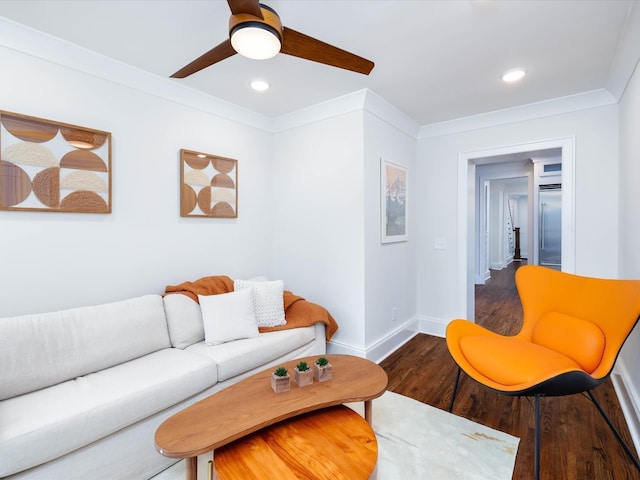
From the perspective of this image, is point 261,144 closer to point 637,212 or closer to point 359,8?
point 359,8

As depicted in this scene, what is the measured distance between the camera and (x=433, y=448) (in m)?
1.91

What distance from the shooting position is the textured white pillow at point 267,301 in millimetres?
2725

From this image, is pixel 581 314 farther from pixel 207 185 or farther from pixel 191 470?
pixel 207 185

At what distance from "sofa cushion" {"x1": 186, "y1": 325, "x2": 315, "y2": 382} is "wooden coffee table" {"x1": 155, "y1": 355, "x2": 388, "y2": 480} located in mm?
345

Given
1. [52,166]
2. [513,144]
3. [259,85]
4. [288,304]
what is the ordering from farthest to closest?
[513,144]
[288,304]
[259,85]
[52,166]

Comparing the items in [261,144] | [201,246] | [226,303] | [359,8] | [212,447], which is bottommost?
[212,447]

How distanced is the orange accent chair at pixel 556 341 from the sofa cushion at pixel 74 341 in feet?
6.85

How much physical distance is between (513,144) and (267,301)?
2940 millimetres

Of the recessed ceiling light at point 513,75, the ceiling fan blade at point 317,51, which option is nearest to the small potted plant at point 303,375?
the ceiling fan blade at point 317,51

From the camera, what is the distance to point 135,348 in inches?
83.1

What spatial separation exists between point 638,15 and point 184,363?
324 cm

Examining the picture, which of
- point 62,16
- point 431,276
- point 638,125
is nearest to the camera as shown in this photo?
point 62,16

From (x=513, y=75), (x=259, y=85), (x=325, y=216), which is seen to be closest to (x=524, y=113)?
(x=513, y=75)

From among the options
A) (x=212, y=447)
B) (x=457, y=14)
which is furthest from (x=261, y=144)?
(x=212, y=447)
